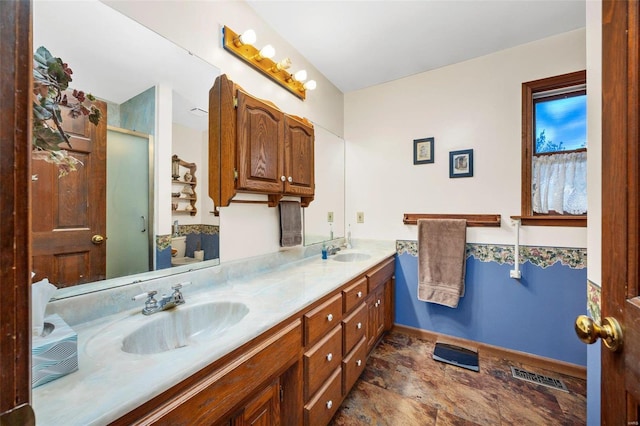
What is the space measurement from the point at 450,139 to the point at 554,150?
74 cm

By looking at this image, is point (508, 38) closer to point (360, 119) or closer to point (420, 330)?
point (360, 119)

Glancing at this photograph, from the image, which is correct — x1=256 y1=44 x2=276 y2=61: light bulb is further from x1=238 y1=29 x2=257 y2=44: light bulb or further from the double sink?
the double sink

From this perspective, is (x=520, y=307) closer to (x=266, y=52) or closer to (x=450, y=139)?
(x=450, y=139)

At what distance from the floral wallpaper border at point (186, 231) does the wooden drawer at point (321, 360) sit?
79 cm

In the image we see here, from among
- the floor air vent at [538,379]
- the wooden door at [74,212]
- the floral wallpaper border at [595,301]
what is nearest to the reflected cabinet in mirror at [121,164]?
the wooden door at [74,212]

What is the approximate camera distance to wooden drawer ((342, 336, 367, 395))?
4.90 feet

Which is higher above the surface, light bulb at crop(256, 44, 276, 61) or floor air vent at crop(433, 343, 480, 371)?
light bulb at crop(256, 44, 276, 61)

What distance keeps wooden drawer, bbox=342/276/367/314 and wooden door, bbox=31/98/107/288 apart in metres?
1.15

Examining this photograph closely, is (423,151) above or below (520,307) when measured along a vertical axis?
above

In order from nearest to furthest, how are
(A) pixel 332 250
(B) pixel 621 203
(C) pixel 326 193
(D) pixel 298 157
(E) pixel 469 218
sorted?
(B) pixel 621 203
(D) pixel 298 157
(E) pixel 469 218
(A) pixel 332 250
(C) pixel 326 193

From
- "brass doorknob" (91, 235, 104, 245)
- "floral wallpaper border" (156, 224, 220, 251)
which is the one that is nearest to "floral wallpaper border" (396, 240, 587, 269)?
"floral wallpaper border" (156, 224, 220, 251)

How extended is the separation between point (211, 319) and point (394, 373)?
1.42 metres

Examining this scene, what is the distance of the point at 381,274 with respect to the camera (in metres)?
2.12

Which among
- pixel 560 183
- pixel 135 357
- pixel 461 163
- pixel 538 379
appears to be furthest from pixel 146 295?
pixel 560 183
